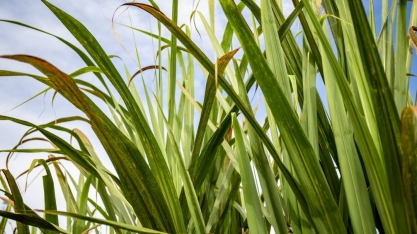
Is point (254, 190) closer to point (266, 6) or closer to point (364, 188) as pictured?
point (364, 188)

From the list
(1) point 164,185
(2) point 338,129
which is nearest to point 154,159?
(1) point 164,185

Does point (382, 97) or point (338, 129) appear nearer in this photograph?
point (382, 97)

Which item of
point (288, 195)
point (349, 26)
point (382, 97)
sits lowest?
point (288, 195)

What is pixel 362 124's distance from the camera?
0.49 metres

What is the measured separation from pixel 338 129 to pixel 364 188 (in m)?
0.08

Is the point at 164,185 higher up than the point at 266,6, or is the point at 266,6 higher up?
the point at 266,6

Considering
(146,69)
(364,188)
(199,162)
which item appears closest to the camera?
(364,188)

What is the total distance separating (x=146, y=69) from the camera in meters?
1.02

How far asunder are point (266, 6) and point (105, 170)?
39 cm

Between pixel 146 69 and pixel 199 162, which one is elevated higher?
pixel 146 69

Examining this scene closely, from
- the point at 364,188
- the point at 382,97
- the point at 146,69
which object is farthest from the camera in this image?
the point at 146,69

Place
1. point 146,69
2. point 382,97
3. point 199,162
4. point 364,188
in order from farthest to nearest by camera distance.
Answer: point 146,69, point 199,162, point 364,188, point 382,97

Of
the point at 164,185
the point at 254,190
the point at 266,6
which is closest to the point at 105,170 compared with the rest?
the point at 164,185

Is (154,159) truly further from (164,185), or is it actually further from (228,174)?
(228,174)
